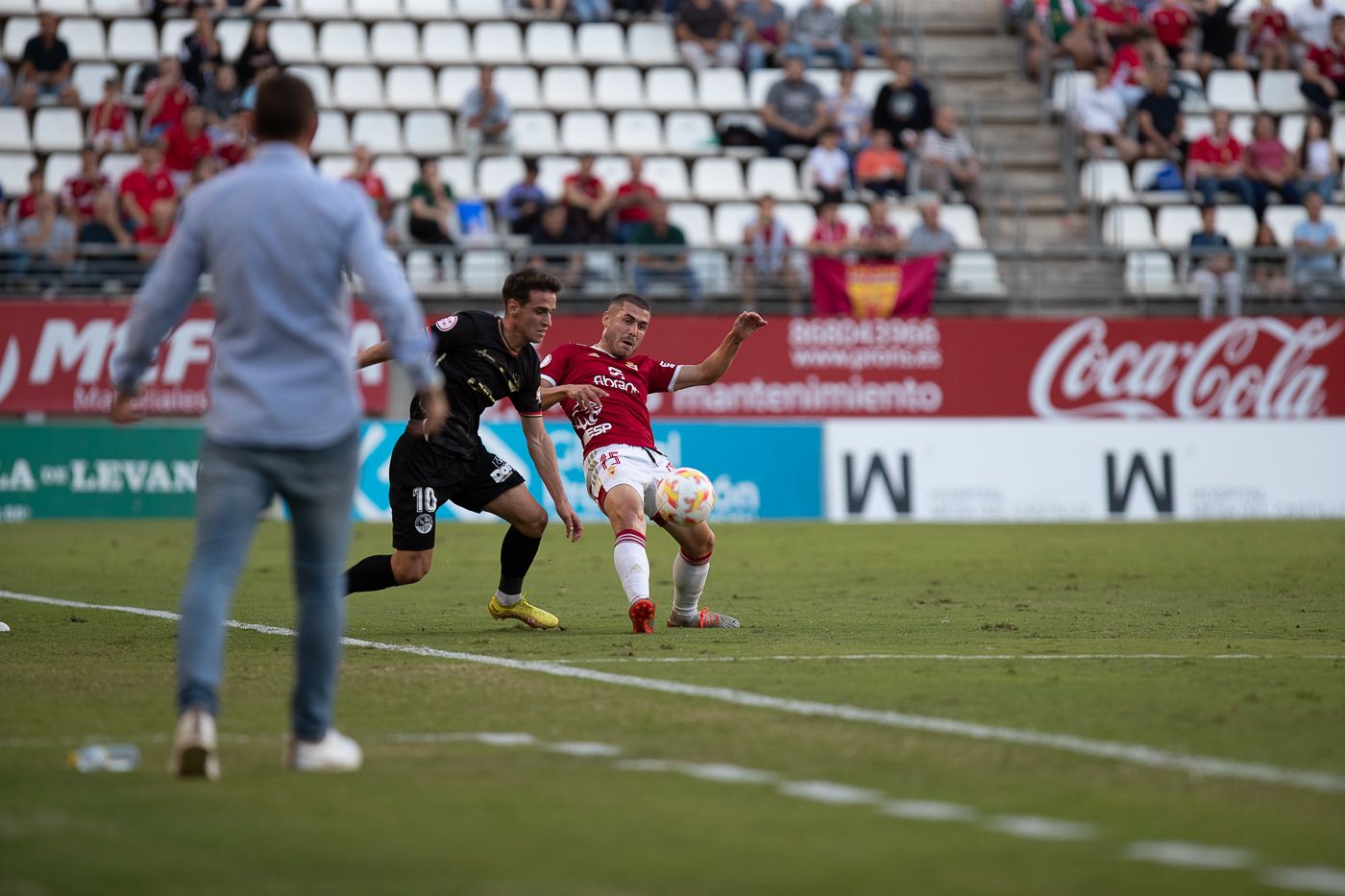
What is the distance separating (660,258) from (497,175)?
303 cm

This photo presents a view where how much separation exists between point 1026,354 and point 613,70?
7.72m

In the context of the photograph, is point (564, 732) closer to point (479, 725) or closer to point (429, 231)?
point (479, 725)

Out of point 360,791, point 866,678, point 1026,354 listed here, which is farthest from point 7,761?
point 1026,354

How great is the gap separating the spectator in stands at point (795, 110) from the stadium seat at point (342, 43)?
19.8ft

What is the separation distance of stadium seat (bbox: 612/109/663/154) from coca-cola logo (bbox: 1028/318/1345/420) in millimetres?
6517

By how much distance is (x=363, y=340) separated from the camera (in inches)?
958

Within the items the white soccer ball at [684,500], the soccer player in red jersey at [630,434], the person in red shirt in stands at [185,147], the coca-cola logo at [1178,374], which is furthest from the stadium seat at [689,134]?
the white soccer ball at [684,500]

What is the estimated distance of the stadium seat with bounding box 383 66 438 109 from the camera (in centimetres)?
2798

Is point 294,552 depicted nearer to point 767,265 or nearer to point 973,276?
point 767,265

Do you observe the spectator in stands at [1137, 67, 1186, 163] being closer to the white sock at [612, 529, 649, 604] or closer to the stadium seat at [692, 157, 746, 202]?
the stadium seat at [692, 157, 746, 202]

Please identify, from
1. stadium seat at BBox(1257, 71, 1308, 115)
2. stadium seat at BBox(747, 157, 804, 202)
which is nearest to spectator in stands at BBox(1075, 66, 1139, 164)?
stadium seat at BBox(1257, 71, 1308, 115)

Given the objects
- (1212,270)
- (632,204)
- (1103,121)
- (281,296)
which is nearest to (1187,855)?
(281,296)

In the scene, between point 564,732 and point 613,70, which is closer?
point 564,732

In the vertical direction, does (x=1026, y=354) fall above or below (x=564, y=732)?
above
